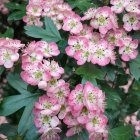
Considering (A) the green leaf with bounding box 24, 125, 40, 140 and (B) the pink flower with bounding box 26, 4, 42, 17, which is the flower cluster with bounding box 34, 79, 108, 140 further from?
(B) the pink flower with bounding box 26, 4, 42, 17

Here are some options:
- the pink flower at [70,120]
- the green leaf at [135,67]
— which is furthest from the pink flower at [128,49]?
the pink flower at [70,120]

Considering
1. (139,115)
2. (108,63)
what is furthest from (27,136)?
(139,115)

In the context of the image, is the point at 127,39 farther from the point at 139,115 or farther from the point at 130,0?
the point at 139,115

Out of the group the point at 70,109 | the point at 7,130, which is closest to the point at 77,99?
the point at 70,109

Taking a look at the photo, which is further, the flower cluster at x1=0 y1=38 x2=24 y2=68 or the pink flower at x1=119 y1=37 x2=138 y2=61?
the pink flower at x1=119 y1=37 x2=138 y2=61

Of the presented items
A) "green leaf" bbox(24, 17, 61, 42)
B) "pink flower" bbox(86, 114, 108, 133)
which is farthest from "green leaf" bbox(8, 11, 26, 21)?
"pink flower" bbox(86, 114, 108, 133)

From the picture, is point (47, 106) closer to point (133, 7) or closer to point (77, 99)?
point (77, 99)
